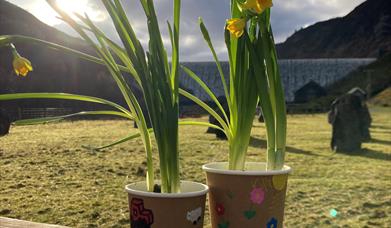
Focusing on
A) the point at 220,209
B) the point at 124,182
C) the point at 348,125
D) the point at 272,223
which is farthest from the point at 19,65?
the point at 348,125

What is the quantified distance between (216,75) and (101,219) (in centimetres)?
2564

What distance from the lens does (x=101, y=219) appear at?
6.93 ft

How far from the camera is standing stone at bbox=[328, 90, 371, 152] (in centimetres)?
515

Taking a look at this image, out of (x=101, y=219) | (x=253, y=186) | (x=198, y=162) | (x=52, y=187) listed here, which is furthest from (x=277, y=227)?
(x=198, y=162)

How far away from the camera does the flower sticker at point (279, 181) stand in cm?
90

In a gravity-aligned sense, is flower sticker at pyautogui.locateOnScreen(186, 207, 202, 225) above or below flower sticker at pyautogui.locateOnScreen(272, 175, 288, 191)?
below

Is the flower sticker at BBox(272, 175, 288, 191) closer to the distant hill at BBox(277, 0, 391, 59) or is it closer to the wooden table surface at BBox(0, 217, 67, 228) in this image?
the wooden table surface at BBox(0, 217, 67, 228)

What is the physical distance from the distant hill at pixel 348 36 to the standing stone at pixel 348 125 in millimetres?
42397

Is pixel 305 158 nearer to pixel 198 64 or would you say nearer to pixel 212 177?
pixel 212 177

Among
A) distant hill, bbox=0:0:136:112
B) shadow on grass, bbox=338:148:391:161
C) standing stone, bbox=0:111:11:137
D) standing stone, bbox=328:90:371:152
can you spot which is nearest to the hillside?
distant hill, bbox=0:0:136:112

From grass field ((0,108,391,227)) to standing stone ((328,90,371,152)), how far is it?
0.18 m

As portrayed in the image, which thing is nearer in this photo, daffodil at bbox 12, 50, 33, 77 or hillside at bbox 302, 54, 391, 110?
daffodil at bbox 12, 50, 33, 77

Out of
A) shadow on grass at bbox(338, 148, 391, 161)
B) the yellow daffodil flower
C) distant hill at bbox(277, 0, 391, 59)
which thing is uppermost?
distant hill at bbox(277, 0, 391, 59)

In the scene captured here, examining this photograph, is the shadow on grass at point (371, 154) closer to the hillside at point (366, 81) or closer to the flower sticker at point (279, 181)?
the flower sticker at point (279, 181)
